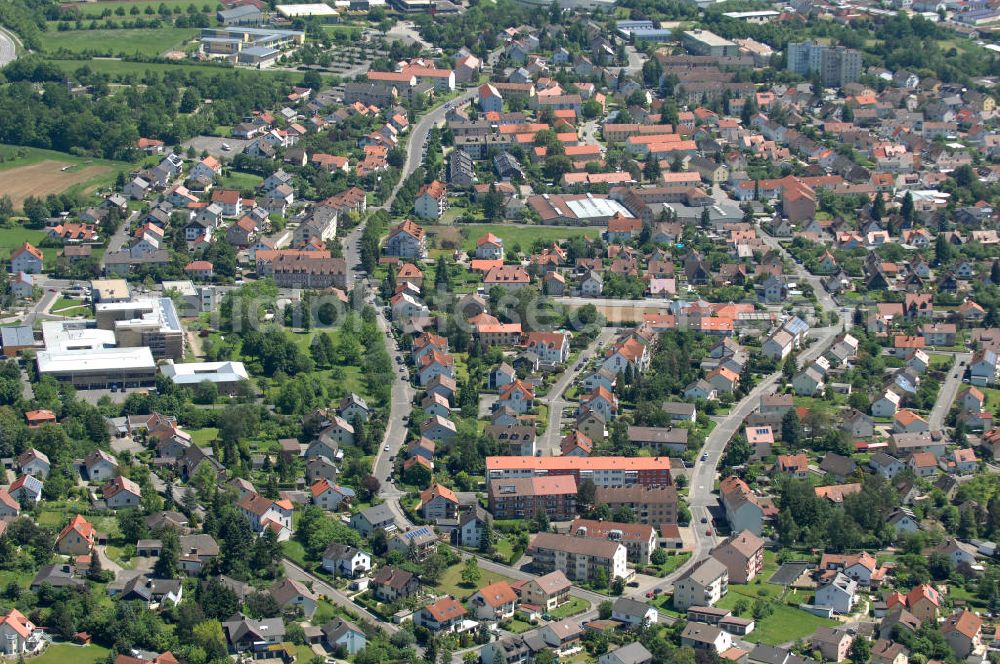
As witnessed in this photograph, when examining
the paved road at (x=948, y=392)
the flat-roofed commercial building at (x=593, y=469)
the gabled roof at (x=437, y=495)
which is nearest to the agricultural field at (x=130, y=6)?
the paved road at (x=948, y=392)

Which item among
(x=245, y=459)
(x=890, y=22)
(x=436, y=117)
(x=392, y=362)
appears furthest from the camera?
(x=890, y=22)

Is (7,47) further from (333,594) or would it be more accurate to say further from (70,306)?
(333,594)

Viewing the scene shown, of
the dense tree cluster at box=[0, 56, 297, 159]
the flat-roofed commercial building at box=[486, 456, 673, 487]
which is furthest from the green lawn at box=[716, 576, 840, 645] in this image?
the dense tree cluster at box=[0, 56, 297, 159]

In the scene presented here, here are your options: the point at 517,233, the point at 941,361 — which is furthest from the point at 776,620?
the point at 517,233

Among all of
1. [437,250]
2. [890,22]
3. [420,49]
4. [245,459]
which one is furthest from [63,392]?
[890,22]

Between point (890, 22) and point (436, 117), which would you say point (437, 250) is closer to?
point (436, 117)
